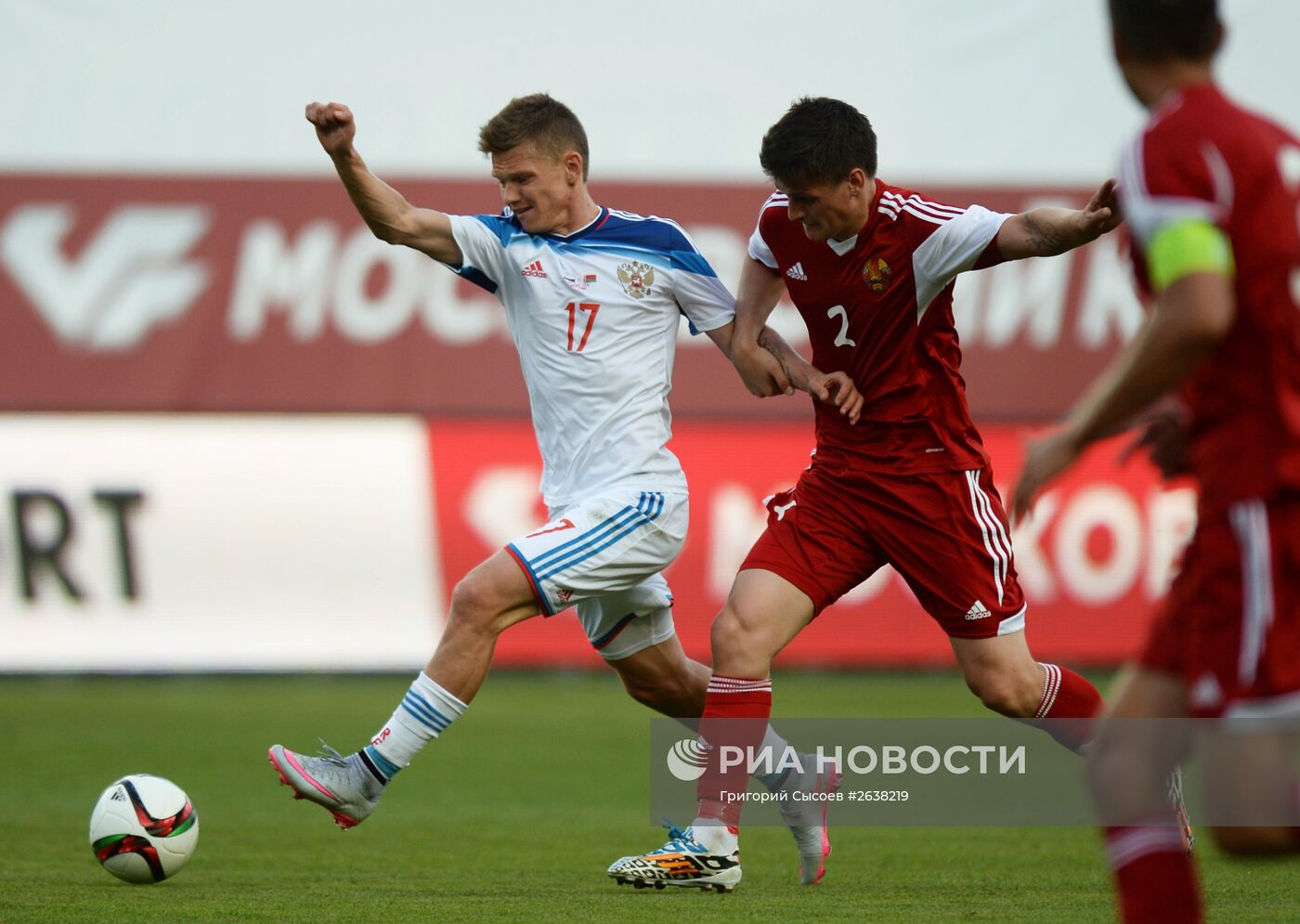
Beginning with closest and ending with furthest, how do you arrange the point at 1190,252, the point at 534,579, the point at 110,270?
the point at 1190,252, the point at 534,579, the point at 110,270

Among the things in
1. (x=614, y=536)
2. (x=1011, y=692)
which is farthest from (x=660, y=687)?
(x=1011, y=692)

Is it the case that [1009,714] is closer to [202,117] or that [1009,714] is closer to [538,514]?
[538,514]

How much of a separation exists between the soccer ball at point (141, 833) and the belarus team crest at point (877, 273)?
112 inches

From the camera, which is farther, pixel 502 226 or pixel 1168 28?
pixel 502 226

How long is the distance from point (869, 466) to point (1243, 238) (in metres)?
2.72

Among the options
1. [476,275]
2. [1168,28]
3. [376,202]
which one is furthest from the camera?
[476,275]

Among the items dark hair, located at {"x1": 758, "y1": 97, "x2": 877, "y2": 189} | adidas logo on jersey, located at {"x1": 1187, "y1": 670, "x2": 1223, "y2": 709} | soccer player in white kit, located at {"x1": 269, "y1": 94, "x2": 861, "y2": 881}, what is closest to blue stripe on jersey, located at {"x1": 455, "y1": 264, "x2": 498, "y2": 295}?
soccer player in white kit, located at {"x1": 269, "y1": 94, "x2": 861, "y2": 881}

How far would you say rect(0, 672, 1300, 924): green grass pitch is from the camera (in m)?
5.03

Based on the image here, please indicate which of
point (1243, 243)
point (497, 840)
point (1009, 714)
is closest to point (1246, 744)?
point (1243, 243)

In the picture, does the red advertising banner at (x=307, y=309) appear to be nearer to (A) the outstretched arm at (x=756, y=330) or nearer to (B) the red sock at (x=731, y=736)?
(A) the outstretched arm at (x=756, y=330)

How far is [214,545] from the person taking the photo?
13266mm

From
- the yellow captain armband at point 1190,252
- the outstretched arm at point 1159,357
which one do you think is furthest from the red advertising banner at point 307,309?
the yellow captain armband at point 1190,252

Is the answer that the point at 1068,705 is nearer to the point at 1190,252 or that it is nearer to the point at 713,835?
the point at 713,835

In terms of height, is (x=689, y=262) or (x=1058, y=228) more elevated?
(x=1058, y=228)
